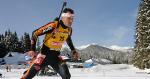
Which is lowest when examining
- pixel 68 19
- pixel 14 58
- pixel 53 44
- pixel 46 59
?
pixel 14 58

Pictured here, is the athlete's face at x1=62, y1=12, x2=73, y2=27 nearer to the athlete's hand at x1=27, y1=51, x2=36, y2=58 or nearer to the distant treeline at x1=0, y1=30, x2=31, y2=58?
the athlete's hand at x1=27, y1=51, x2=36, y2=58

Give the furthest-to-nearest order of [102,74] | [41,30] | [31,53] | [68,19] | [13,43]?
[13,43] < [102,74] < [68,19] < [41,30] < [31,53]

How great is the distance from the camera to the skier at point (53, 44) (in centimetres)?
818

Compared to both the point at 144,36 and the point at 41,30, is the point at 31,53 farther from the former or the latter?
the point at 144,36

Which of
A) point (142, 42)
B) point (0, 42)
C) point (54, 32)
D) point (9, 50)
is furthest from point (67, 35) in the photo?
point (9, 50)

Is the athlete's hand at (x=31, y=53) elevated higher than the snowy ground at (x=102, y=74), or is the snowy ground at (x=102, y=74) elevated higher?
the athlete's hand at (x=31, y=53)

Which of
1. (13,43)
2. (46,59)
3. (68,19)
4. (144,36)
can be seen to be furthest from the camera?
(13,43)

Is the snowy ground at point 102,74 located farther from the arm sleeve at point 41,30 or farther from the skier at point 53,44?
the arm sleeve at point 41,30

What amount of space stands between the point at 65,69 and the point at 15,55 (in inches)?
4476

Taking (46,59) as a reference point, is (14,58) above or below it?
below

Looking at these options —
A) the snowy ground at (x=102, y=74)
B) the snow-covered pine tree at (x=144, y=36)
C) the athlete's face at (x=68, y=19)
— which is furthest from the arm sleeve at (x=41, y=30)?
the snow-covered pine tree at (x=144, y=36)

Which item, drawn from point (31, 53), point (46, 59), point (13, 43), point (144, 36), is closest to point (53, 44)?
point (46, 59)

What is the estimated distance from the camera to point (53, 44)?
8.41m

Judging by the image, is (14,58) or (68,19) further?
(14,58)
